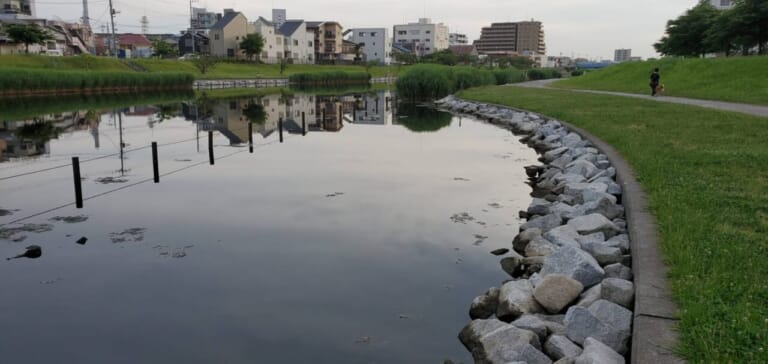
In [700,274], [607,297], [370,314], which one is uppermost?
[700,274]

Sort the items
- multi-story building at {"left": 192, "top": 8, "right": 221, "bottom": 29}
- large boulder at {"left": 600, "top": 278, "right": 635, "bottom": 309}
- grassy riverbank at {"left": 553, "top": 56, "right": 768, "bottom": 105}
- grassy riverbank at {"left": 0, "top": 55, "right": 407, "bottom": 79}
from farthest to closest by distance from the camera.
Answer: multi-story building at {"left": 192, "top": 8, "right": 221, "bottom": 29} < grassy riverbank at {"left": 0, "top": 55, "right": 407, "bottom": 79} < grassy riverbank at {"left": 553, "top": 56, "right": 768, "bottom": 105} < large boulder at {"left": 600, "top": 278, "right": 635, "bottom": 309}

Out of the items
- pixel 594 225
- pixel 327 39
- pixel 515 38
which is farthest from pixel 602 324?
pixel 515 38

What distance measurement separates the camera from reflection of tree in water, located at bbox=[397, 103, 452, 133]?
25.9 metres

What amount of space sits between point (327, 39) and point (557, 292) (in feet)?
374

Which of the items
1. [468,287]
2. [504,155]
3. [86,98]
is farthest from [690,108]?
[86,98]

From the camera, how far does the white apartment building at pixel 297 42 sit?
336ft

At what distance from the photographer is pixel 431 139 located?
2158cm

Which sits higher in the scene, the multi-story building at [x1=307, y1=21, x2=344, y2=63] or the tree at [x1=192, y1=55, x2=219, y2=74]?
the multi-story building at [x1=307, y1=21, x2=344, y2=63]

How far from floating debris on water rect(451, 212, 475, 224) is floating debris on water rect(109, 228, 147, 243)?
5090mm

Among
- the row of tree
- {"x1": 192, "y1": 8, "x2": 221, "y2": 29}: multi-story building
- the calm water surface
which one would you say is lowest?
the calm water surface

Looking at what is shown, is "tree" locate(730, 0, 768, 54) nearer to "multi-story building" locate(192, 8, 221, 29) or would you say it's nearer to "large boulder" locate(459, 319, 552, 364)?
"large boulder" locate(459, 319, 552, 364)

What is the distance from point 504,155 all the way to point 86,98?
3413cm

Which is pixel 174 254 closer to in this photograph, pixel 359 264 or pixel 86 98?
pixel 359 264

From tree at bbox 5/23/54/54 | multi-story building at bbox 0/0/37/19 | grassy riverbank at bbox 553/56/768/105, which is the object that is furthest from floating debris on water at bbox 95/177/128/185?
multi-story building at bbox 0/0/37/19
